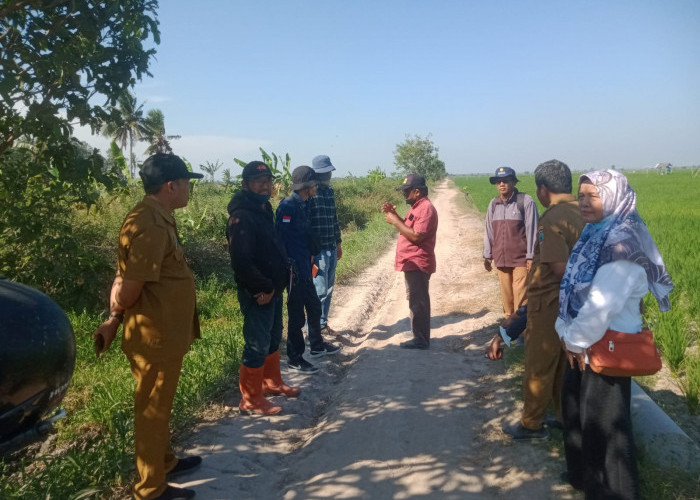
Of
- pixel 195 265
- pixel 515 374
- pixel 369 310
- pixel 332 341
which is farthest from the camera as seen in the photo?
pixel 195 265

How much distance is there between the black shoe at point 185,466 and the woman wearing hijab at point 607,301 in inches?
92.5

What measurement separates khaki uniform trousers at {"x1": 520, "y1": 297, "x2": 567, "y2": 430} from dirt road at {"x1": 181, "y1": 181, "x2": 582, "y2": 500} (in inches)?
11.1

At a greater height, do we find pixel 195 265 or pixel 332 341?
pixel 195 265

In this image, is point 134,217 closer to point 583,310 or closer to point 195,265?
point 583,310

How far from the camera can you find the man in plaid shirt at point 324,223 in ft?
17.6

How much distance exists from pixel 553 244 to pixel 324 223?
2.82 metres

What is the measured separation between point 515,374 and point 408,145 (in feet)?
202

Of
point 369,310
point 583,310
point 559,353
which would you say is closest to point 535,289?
point 559,353

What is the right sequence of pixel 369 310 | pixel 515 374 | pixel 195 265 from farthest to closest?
1. pixel 195 265
2. pixel 369 310
3. pixel 515 374

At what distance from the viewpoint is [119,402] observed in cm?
393

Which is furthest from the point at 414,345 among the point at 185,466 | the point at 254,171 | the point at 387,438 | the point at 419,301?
the point at 185,466

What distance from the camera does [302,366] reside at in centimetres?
496

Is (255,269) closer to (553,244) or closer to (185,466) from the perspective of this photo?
(185,466)

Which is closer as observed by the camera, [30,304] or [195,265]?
[30,304]
